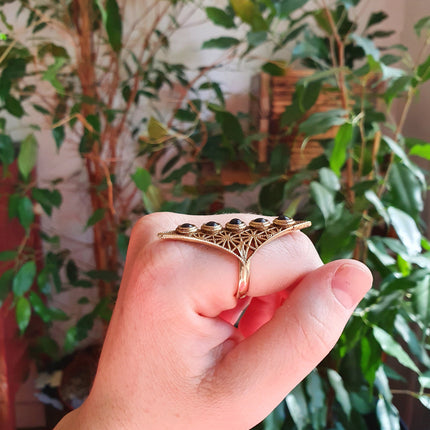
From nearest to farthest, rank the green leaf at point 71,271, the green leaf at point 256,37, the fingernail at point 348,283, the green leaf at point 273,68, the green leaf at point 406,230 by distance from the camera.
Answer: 1. the fingernail at point 348,283
2. the green leaf at point 406,230
3. the green leaf at point 256,37
4. the green leaf at point 273,68
5. the green leaf at point 71,271

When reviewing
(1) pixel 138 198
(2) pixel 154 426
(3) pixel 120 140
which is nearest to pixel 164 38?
(3) pixel 120 140

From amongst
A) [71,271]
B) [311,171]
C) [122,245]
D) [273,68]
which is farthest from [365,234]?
[71,271]

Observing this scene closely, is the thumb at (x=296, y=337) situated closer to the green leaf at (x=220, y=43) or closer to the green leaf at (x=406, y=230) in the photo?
the green leaf at (x=406, y=230)

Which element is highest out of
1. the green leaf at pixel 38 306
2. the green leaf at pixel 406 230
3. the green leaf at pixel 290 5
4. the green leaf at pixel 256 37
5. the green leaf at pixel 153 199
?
the green leaf at pixel 290 5

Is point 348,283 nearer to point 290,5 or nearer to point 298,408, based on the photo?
point 298,408

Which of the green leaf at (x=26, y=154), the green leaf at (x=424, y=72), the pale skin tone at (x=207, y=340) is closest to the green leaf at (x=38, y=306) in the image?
the green leaf at (x=26, y=154)

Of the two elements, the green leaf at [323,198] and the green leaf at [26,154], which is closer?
the green leaf at [323,198]
